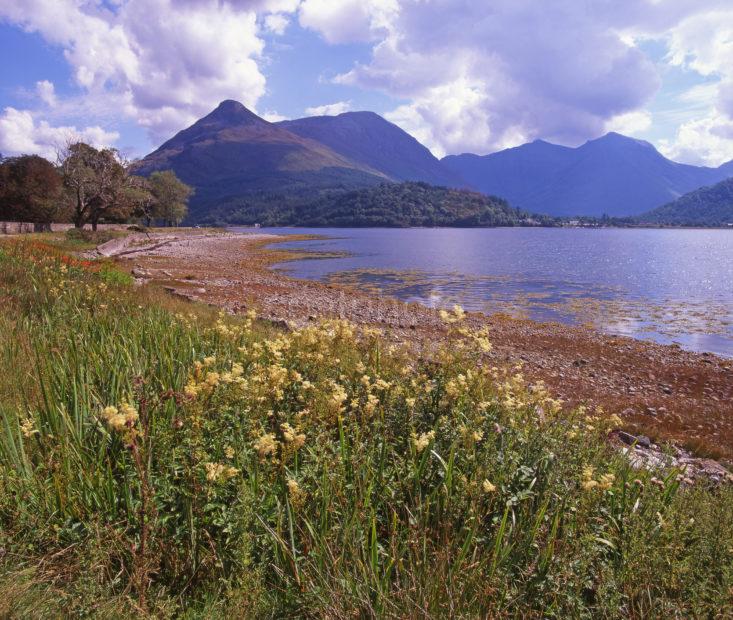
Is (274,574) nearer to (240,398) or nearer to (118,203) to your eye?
(240,398)

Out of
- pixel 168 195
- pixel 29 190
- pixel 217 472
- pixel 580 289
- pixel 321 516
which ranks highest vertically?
pixel 168 195

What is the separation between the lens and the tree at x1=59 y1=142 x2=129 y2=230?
47.5m

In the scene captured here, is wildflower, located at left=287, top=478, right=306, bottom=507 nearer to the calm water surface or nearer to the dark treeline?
the calm water surface

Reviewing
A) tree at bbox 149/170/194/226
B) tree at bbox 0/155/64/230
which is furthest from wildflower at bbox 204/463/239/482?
tree at bbox 149/170/194/226

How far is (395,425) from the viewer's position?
424 centimetres

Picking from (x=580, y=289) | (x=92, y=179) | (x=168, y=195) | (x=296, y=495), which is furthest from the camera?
(x=168, y=195)

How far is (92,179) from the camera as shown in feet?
158

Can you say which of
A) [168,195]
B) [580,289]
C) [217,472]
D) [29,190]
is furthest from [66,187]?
[217,472]

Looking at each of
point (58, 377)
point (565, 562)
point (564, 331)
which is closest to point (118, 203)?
point (564, 331)

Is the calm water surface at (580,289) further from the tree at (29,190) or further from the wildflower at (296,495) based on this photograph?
the tree at (29,190)

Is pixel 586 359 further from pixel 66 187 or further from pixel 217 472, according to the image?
pixel 66 187

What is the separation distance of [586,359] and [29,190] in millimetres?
60735

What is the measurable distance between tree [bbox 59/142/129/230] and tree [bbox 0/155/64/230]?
258 cm

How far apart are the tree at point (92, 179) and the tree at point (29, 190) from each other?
258 centimetres
